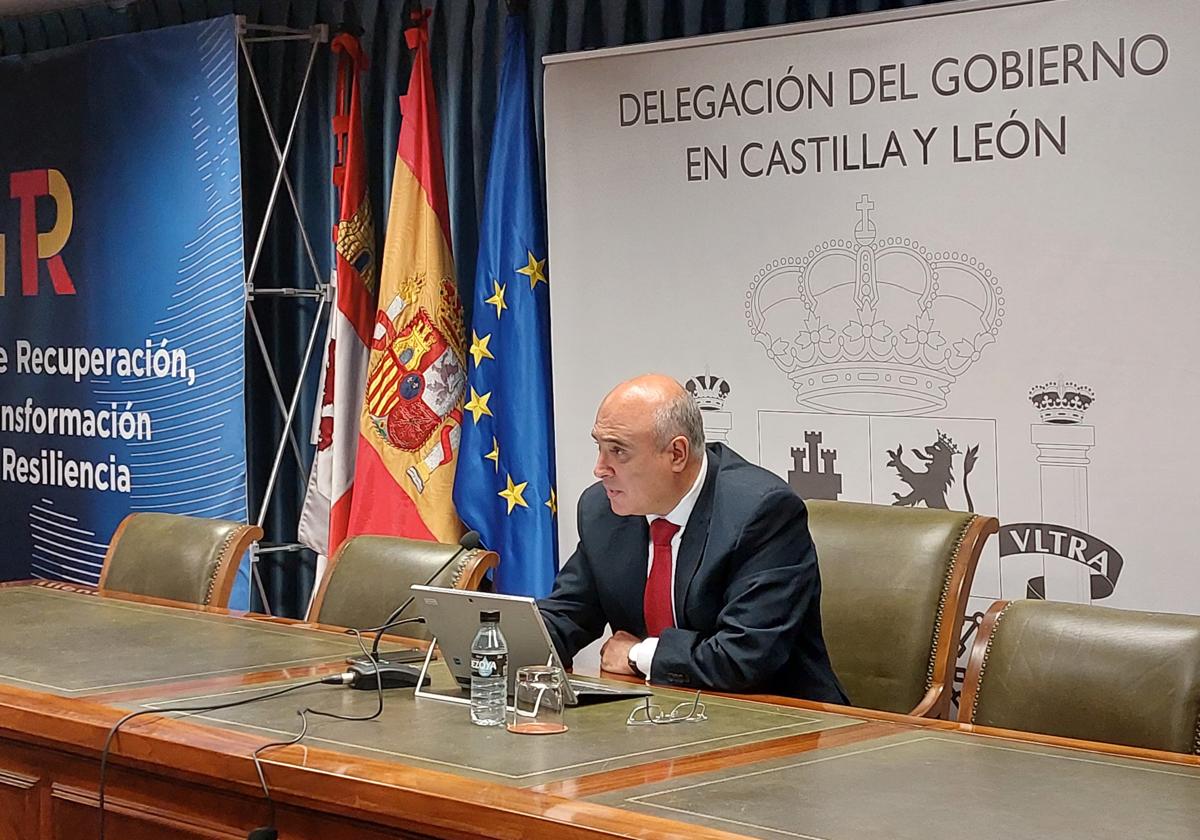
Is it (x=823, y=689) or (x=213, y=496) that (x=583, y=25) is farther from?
(x=823, y=689)

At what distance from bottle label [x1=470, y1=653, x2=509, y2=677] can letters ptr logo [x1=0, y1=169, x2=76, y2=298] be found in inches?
156

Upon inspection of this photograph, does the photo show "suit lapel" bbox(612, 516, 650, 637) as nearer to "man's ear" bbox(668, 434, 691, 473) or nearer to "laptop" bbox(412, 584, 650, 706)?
"man's ear" bbox(668, 434, 691, 473)

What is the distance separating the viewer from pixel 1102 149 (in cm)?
375

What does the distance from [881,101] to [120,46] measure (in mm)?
3010

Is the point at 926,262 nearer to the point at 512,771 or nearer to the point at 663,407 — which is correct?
the point at 663,407

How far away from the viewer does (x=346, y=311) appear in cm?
546

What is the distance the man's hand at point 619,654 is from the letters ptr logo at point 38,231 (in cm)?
361

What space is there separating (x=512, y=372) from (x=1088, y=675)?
258 centimetres

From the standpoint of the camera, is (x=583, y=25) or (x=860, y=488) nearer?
(x=860, y=488)

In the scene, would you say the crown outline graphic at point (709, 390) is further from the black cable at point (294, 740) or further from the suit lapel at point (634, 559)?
the black cable at point (294, 740)

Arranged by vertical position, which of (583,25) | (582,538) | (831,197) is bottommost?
(582,538)

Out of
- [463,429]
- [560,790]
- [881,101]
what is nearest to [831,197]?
[881,101]

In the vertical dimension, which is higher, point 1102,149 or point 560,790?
point 1102,149

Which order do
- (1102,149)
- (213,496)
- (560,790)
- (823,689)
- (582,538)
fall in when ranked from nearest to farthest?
(560,790), (823,689), (582,538), (1102,149), (213,496)
